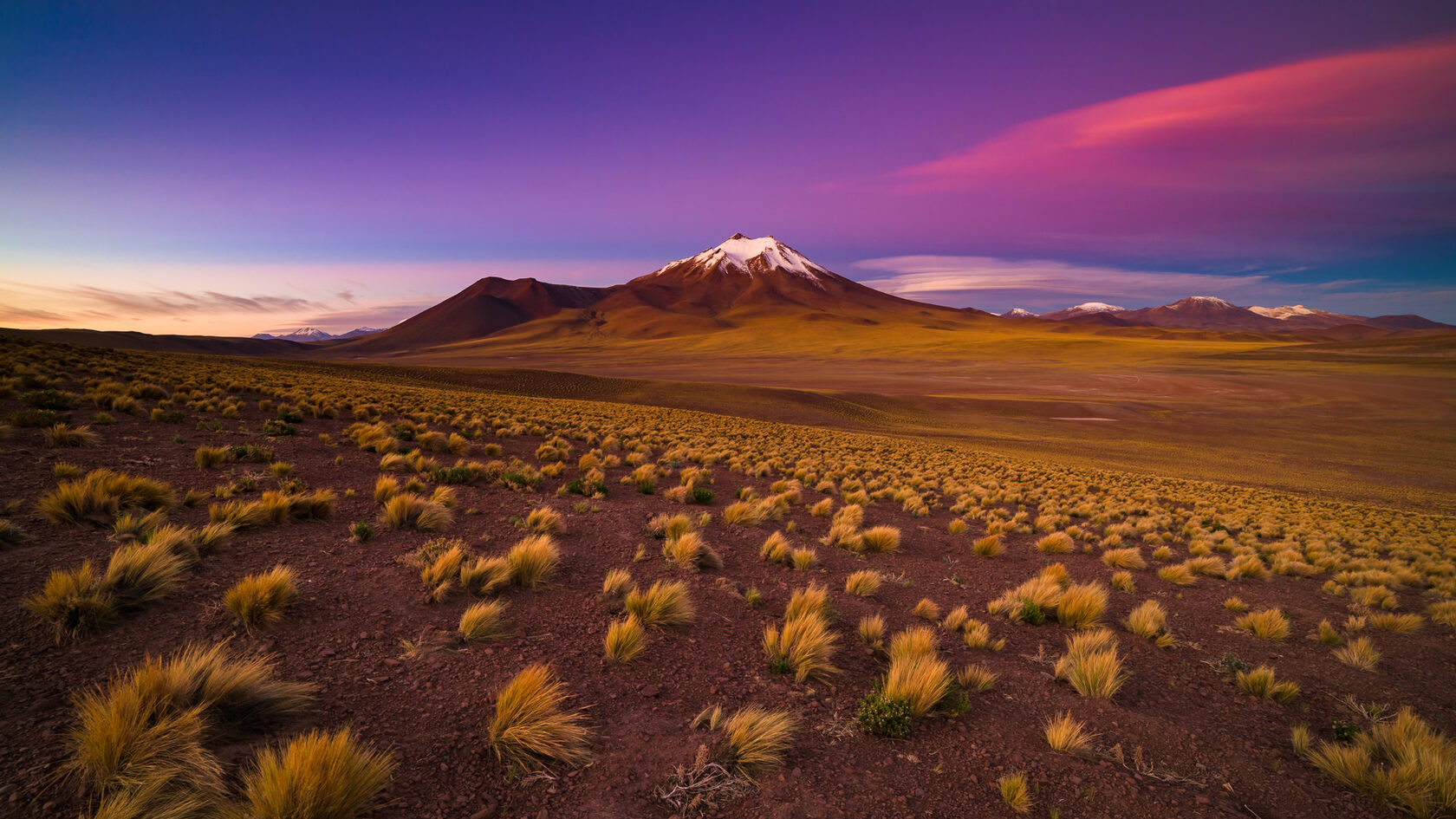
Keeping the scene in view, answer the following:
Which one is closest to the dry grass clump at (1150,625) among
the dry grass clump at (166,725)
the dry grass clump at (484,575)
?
the dry grass clump at (484,575)

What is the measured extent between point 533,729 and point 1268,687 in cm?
657

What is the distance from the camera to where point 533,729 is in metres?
3.24

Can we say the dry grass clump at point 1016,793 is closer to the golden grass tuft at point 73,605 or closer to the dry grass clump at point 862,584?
the dry grass clump at point 862,584

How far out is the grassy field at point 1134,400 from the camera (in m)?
31.5

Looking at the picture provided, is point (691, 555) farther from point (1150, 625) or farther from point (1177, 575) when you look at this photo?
point (1177, 575)

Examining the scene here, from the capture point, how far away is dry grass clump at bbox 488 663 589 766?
10.5 ft

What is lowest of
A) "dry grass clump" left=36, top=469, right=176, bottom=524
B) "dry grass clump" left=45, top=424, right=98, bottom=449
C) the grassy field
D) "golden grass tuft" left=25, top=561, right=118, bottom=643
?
the grassy field

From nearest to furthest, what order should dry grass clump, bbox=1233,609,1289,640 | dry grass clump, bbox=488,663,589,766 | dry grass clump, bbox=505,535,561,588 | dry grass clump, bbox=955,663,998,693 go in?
dry grass clump, bbox=488,663,589,766 < dry grass clump, bbox=955,663,998,693 < dry grass clump, bbox=505,535,561,588 < dry grass clump, bbox=1233,609,1289,640

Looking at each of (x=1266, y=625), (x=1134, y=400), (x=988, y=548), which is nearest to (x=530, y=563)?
(x=988, y=548)

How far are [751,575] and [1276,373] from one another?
125189 mm

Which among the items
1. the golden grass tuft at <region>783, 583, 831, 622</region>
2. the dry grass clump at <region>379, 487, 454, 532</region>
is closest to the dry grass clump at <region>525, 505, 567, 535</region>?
the dry grass clump at <region>379, 487, 454, 532</region>

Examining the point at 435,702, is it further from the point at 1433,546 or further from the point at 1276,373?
the point at 1276,373

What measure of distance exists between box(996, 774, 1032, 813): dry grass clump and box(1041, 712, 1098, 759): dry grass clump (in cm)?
56

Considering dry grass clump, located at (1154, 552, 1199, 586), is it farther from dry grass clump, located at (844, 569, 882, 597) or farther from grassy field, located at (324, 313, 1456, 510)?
grassy field, located at (324, 313, 1456, 510)
